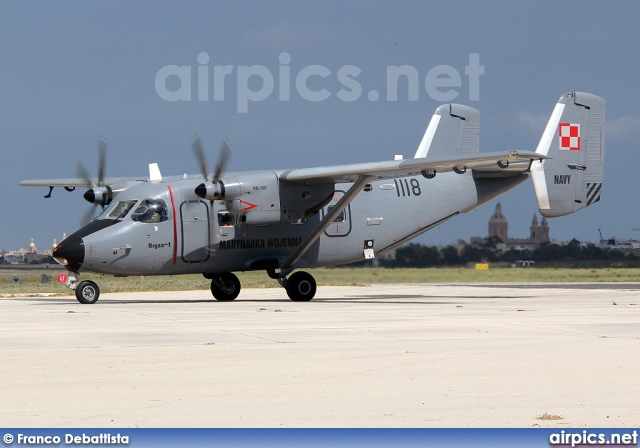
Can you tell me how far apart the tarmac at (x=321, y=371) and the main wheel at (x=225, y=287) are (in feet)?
30.5

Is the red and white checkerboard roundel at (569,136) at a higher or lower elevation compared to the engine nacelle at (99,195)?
higher

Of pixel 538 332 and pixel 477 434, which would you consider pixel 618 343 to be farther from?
pixel 477 434

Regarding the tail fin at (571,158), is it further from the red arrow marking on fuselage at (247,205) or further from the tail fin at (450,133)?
the red arrow marking on fuselage at (247,205)

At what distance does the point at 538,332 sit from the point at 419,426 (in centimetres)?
912

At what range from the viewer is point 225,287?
30.8 metres

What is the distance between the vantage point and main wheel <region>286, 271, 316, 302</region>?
96.9 feet

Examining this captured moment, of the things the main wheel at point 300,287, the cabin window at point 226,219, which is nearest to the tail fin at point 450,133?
→ the main wheel at point 300,287

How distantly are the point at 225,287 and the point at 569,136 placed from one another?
12.5 meters

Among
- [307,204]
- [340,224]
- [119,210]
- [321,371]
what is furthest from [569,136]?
[321,371]

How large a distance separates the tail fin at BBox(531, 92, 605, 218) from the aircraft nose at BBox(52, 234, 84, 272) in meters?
14.9

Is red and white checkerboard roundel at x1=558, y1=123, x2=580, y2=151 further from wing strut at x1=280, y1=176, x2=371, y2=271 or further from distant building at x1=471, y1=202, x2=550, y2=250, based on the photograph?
distant building at x1=471, y1=202, x2=550, y2=250

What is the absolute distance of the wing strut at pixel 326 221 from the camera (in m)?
28.6

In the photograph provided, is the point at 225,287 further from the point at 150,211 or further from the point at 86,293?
the point at 86,293

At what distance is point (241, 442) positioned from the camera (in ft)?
25.3
